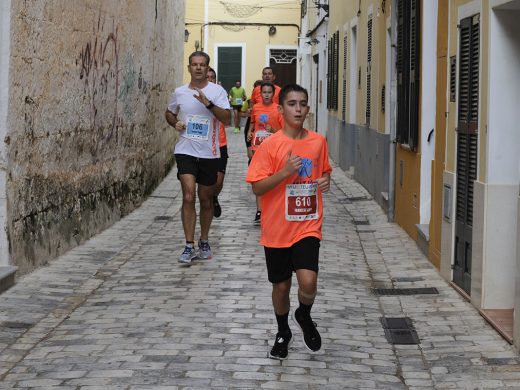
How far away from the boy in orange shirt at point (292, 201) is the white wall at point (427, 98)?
16.5ft

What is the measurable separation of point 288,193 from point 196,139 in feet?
12.9

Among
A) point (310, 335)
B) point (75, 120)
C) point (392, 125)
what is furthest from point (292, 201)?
point (392, 125)

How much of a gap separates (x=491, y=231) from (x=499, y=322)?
0.67 m

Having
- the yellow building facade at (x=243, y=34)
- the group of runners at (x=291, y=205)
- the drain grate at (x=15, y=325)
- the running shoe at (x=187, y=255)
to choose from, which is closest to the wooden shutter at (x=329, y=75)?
the running shoe at (x=187, y=255)

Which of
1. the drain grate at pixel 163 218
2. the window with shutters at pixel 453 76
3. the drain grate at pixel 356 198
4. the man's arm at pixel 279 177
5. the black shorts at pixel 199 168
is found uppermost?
the window with shutters at pixel 453 76

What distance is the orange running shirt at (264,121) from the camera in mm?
13141

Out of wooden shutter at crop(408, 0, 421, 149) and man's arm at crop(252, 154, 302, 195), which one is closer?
man's arm at crop(252, 154, 302, 195)

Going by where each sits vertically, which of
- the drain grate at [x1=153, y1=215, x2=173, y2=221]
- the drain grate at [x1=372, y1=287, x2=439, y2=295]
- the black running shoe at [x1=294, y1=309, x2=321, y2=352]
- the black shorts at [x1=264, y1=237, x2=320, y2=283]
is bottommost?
the drain grate at [x1=372, y1=287, x2=439, y2=295]

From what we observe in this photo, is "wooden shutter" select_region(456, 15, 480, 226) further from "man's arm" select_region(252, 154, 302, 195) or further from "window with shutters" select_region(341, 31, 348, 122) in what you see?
"window with shutters" select_region(341, 31, 348, 122)

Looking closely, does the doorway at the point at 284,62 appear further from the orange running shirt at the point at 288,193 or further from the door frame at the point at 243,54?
the orange running shirt at the point at 288,193

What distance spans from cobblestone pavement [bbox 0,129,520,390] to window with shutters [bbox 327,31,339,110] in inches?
444

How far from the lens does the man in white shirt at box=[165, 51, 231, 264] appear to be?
10312 millimetres

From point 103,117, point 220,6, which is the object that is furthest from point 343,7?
point 220,6

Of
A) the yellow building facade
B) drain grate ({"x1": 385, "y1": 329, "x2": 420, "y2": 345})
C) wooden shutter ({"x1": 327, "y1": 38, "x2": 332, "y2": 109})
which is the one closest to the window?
the yellow building facade
